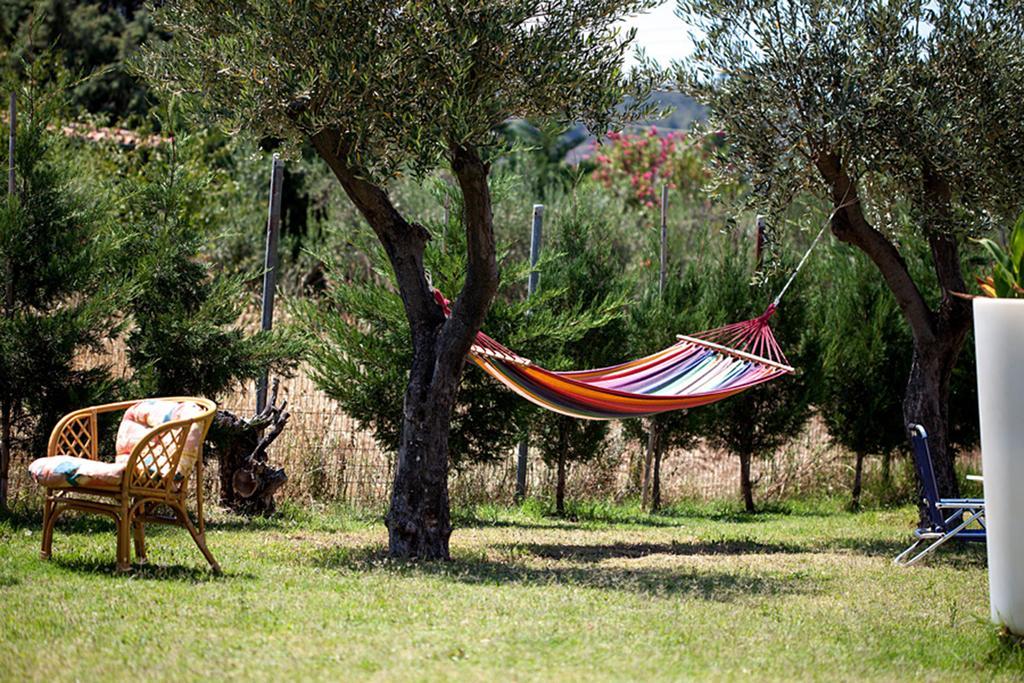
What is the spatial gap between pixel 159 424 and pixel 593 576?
2.02 metres

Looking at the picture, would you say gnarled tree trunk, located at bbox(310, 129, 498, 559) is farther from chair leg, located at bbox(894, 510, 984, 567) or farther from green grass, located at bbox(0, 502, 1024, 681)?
chair leg, located at bbox(894, 510, 984, 567)

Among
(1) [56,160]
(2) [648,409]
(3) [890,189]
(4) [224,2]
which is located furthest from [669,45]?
(1) [56,160]

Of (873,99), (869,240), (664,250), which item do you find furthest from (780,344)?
(873,99)

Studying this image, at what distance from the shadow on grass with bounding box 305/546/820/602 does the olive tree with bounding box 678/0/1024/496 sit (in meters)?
2.17

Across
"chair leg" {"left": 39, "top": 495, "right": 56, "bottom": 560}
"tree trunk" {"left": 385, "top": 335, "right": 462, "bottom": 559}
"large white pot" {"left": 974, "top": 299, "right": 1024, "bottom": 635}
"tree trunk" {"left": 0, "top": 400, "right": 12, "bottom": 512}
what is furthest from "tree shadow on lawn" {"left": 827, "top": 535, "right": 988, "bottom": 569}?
"tree trunk" {"left": 0, "top": 400, "right": 12, "bottom": 512}

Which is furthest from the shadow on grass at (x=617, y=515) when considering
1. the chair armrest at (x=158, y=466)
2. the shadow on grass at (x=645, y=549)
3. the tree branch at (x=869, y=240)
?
the chair armrest at (x=158, y=466)

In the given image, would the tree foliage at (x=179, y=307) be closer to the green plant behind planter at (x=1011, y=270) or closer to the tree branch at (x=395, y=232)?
the tree branch at (x=395, y=232)

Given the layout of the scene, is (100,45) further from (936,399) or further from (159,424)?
(936,399)

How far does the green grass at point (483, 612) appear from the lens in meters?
3.53

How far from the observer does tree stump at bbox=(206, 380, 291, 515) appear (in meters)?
7.07

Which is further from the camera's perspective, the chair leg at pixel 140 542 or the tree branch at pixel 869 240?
the tree branch at pixel 869 240

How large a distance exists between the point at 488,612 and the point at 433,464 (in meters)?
1.40

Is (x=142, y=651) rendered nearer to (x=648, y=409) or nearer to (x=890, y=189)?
(x=648, y=409)

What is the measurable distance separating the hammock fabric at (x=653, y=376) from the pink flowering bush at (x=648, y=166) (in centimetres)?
1320
